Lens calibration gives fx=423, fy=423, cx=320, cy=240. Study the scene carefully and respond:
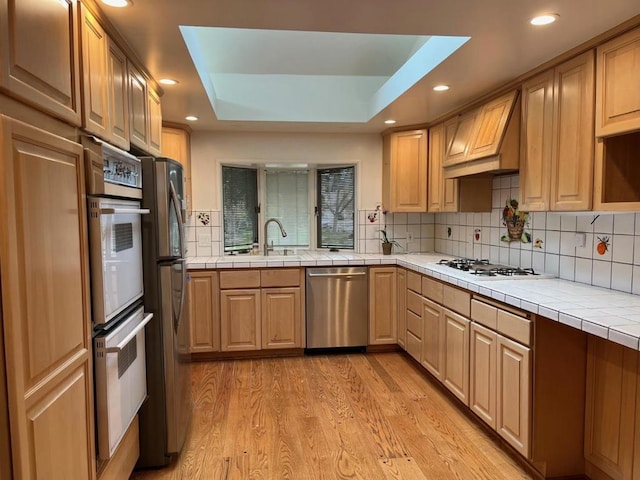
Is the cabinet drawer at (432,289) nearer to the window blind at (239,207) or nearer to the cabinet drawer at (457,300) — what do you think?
the cabinet drawer at (457,300)

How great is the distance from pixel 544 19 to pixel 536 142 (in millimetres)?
824

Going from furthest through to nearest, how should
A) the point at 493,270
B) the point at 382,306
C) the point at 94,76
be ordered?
1. the point at 382,306
2. the point at 493,270
3. the point at 94,76

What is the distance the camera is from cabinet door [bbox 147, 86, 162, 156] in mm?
2672

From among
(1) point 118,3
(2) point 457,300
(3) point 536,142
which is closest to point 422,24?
(3) point 536,142

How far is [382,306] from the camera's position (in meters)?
4.06

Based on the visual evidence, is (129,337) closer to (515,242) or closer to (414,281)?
(414,281)

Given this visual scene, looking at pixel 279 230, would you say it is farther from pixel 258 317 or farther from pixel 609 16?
pixel 609 16

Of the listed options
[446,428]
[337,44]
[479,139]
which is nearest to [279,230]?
[337,44]

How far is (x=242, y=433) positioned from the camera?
2646 mm

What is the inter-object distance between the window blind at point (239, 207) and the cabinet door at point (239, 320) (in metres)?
0.76

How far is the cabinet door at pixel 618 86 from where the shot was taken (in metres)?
1.89

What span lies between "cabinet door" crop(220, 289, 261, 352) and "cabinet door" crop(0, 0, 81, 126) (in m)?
2.53

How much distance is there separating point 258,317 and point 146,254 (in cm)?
188

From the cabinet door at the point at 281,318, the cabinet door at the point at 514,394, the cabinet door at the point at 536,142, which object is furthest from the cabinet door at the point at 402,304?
the cabinet door at the point at 514,394
